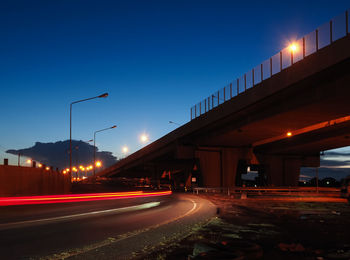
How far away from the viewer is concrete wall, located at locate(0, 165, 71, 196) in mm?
25469

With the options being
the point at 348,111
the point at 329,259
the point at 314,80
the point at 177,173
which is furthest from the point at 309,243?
the point at 177,173

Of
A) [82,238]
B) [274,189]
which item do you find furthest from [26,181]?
[274,189]

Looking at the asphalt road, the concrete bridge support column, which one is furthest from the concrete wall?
the concrete bridge support column

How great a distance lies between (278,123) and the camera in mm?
34344

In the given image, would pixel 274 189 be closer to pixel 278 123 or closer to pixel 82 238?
pixel 278 123

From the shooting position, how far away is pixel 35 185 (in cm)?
3033

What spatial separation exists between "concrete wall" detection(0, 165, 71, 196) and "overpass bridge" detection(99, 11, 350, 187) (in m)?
17.1

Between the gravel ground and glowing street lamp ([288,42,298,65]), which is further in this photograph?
glowing street lamp ([288,42,298,65])

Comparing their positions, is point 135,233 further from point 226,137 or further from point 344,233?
point 226,137

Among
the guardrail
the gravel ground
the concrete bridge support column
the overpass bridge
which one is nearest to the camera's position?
the gravel ground

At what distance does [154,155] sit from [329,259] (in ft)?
189

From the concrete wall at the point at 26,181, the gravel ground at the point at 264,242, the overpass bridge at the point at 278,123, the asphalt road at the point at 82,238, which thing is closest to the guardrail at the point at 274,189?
the overpass bridge at the point at 278,123

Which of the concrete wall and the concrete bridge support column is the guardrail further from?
the concrete wall

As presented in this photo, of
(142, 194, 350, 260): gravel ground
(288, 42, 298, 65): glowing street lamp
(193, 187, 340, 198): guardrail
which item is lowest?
(193, 187, 340, 198): guardrail
